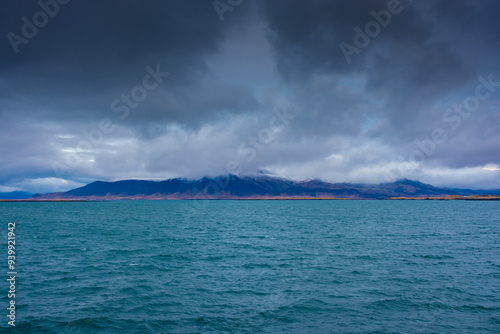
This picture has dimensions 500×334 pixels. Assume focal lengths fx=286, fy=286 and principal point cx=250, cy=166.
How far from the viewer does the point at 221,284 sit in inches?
1319

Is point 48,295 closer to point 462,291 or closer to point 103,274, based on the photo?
point 103,274

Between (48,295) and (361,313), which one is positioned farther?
(48,295)

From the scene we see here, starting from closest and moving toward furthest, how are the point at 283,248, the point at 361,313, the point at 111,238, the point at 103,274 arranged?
1. the point at 361,313
2. the point at 103,274
3. the point at 283,248
4. the point at 111,238

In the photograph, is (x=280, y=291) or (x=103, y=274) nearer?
(x=280, y=291)

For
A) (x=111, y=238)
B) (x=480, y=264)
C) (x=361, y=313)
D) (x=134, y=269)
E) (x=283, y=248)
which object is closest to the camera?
(x=361, y=313)

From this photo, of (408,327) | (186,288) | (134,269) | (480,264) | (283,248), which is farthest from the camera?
(283,248)

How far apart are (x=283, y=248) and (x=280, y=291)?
83.3ft

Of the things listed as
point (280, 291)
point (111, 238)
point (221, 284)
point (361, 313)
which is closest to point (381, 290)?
point (361, 313)

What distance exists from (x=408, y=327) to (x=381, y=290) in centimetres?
842

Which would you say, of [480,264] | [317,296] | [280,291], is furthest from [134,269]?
[480,264]

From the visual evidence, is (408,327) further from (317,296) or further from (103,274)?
(103,274)

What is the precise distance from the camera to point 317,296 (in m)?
29.7

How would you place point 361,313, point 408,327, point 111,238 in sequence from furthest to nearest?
1. point 111,238
2. point 361,313
3. point 408,327

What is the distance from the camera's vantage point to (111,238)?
2736 inches
